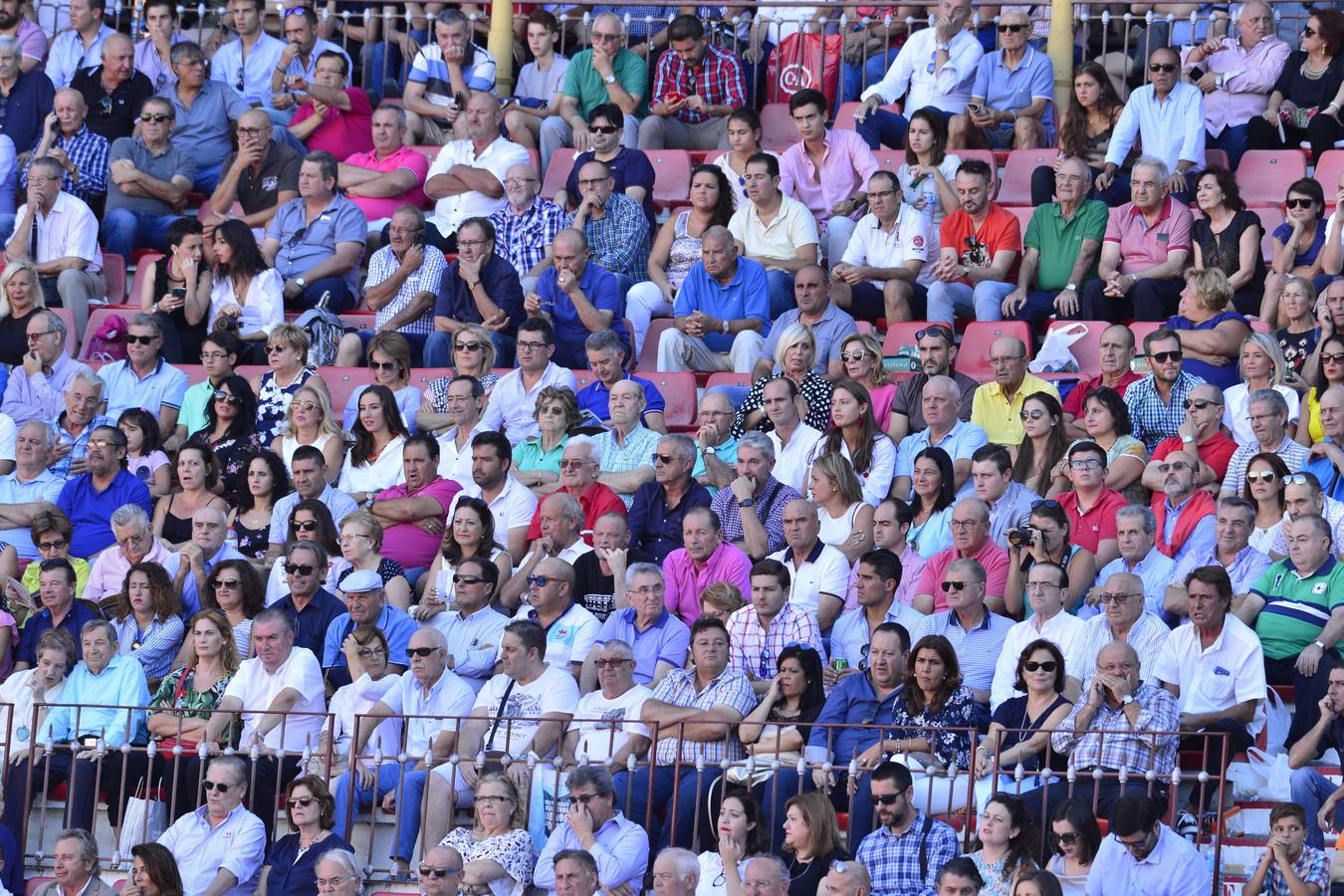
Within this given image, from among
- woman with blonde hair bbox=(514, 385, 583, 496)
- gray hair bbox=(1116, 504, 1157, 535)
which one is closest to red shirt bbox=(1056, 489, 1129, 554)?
gray hair bbox=(1116, 504, 1157, 535)

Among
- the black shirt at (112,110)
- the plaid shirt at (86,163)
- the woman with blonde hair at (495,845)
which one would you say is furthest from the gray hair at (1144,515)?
the black shirt at (112,110)

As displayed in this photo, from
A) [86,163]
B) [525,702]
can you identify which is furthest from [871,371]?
[86,163]

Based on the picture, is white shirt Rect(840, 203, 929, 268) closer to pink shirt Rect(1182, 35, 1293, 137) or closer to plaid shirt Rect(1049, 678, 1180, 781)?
pink shirt Rect(1182, 35, 1293, 137)

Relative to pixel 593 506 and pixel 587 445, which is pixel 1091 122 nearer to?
pixel 587 445

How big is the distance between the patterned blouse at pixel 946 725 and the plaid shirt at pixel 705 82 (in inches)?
229

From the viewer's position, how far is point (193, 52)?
52.7 feet

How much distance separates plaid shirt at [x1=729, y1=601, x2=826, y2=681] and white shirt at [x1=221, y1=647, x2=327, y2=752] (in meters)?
1.79

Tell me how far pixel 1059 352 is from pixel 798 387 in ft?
4.70

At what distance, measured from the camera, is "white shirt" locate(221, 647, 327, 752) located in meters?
11.6

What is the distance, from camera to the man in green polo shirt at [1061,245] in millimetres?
14219

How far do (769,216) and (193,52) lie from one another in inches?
149

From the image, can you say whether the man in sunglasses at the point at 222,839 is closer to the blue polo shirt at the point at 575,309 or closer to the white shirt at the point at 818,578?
the white shirt at the point at 818,578

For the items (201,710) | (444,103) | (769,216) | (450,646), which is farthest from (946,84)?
(201,710)

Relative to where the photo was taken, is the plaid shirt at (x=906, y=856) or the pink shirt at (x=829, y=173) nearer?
the plaid shirt at (x=906, y=856)
